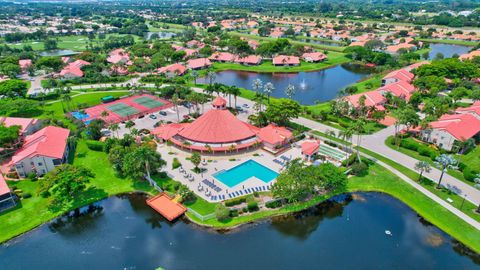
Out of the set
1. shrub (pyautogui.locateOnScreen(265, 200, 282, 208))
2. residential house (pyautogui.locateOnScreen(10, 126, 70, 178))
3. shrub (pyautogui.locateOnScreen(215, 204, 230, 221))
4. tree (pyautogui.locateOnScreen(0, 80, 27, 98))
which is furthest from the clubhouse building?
tree (pyautogui.locateOnScreen(0, 80, 27, 98))

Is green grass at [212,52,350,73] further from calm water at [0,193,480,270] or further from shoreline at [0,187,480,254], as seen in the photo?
calm water at [0,193,480,270]

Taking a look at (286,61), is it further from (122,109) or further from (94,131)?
(94,131)

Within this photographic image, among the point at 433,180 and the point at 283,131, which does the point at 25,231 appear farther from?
the point at 433,180

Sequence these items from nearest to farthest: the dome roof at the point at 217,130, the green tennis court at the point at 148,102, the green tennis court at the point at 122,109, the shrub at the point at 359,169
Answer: the shrub at the point at 359,169 < the dome roof at the point at 217,130 < the green tennis court at the point at 122,109 < the green tennis court at the point at 148,102

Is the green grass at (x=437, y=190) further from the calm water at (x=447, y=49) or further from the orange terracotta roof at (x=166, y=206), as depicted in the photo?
the calm water at (x=447, y=49)

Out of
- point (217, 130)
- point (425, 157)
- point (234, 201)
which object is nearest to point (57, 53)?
point (217, 130)

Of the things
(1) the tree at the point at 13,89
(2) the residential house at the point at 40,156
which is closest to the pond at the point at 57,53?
(1) the tree at the point at 13,89

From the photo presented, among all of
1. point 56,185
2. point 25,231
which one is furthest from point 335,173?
point 25,231
